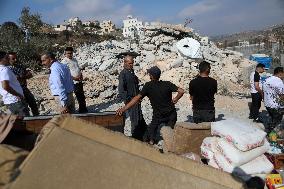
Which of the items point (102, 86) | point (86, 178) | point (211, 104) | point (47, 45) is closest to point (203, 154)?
point (211, 104)

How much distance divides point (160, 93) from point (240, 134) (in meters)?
1.75

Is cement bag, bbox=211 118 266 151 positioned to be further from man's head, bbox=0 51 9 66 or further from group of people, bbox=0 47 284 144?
man's head, bbox=0 51 9 66

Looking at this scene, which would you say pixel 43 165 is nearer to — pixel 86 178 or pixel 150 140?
pixel 86 178

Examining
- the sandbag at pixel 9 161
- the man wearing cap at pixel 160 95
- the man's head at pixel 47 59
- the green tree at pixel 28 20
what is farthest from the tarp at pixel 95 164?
the green tree at pixel 28 20

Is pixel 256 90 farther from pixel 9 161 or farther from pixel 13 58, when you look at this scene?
pixel 9 161

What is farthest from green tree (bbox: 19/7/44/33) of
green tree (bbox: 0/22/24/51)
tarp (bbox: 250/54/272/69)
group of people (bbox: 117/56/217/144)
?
group of people (bbox: 117/56/217/144)

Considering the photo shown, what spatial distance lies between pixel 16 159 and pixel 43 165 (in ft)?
0.70

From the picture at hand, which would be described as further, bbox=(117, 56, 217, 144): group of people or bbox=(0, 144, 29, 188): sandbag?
bbox=(117, 56, 217, 144): group of people

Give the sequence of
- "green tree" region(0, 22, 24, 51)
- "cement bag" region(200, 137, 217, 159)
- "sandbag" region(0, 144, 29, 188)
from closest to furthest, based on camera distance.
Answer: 1. "sandbag" region(0, 144, 29, 188)
2. "cement bag" region(200, 137, 217, 159)
3. "green tree" region(0, 22, 24, 51)

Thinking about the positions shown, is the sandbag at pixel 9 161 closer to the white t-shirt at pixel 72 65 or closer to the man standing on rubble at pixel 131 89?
the man standing on rubble at pixel 131 89

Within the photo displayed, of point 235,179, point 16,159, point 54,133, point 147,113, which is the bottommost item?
point 147,113

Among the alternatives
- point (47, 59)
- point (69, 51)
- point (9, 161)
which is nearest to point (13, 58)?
point (69, 51)

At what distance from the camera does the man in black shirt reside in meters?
5.35

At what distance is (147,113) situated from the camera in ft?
28.7
